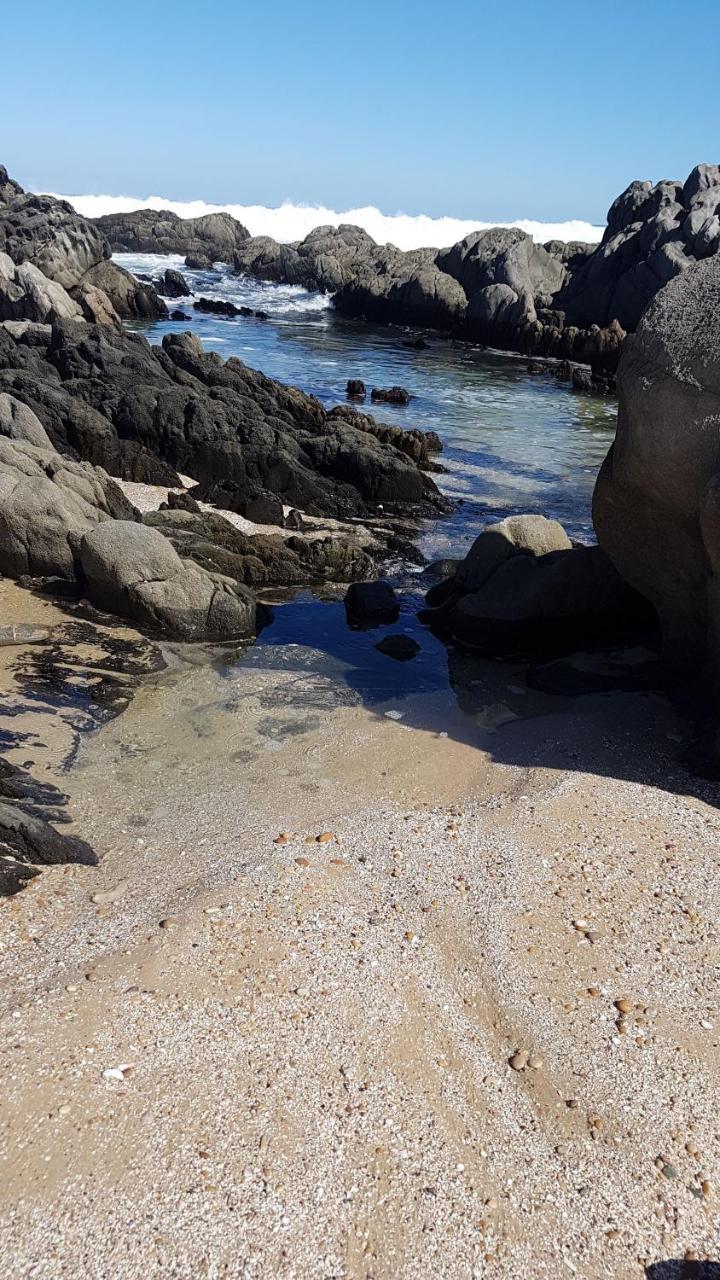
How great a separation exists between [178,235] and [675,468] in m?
90.8

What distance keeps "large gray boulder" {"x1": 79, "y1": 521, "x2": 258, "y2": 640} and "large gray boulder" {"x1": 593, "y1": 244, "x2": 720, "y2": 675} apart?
15.7 feet

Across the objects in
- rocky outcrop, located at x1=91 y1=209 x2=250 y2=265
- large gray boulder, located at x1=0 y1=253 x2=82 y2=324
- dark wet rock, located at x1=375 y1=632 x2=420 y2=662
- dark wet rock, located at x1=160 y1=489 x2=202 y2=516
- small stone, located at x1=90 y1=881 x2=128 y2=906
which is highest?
rocky outcrop, located at x1=91 y1=209 x2=250 y2=265

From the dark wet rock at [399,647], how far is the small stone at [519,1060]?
6932 millimetres

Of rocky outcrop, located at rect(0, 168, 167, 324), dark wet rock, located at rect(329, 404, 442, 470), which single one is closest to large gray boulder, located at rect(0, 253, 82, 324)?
rocky outcrop, located at rect(0, 168, 167, 324)

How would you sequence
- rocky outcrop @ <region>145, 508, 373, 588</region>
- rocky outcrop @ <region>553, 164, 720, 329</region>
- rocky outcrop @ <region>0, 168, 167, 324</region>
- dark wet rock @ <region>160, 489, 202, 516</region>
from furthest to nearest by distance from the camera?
rocky outcrop @ <region>553, 164, 720, 329</region>
rocky outcrop @ <region>0, 168, 167, 324</region>
dark wet rock @ <region>160, 489, 202, 516</region>
rocky outcrop @ <region>145, 508, 373, 588</region>

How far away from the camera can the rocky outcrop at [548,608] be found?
12203 millimetres

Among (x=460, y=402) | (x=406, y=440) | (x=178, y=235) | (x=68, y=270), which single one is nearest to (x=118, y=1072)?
(x=406, y=440)

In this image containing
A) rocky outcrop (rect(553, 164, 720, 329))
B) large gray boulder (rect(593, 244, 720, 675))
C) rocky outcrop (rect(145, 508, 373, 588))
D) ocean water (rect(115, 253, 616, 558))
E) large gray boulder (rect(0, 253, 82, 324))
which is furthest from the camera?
rocky outcrop (rect(553, 164, 720, 329))

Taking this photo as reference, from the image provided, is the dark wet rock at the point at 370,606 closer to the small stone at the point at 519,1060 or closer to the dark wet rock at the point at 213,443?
the dark wet rock at the point at 213,443

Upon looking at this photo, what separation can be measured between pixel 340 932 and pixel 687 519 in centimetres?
565

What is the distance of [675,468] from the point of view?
372 inches

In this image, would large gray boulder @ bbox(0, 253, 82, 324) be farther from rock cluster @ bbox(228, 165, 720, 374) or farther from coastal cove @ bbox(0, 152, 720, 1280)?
rock cluster @ bbox(228, 165, 720, 374)

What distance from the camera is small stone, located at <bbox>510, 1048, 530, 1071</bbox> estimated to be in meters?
5.55

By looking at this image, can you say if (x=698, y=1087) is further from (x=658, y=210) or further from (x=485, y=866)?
(x=658, y=210)
